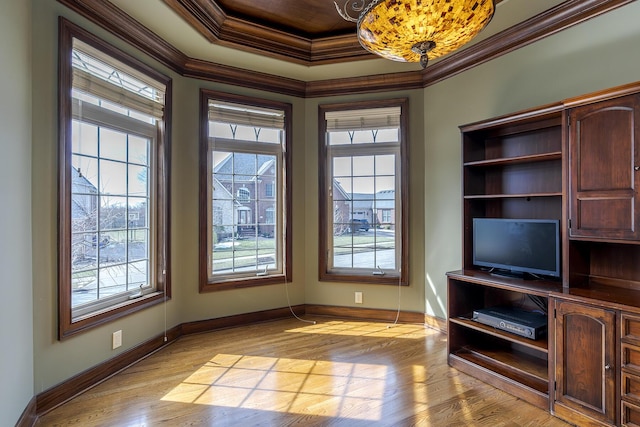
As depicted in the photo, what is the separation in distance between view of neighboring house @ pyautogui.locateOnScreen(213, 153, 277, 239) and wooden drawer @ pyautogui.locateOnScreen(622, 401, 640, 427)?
3.16 m

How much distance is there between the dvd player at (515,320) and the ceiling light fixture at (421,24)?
6.08 feet

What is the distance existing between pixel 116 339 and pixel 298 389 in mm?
1462

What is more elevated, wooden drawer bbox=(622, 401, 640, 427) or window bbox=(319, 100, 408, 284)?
window bbox=(319, 100, 408, 284)

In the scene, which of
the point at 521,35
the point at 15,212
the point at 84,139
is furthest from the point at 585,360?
the point at 84,139

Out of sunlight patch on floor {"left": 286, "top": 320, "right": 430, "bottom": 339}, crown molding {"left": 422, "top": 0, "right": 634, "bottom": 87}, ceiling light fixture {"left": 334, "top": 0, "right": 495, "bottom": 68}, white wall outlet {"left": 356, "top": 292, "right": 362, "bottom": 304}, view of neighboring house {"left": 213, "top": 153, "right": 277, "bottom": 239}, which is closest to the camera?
ceiling light fixture {"left": 334, "top": 0, "right": 495, "bottom": 68}

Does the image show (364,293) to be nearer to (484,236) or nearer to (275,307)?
(275,307)

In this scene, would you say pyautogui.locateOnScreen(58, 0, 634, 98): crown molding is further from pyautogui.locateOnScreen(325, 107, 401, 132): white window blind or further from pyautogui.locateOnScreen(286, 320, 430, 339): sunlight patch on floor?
pyautogui.locateOnScreen(286, 320, 430, 339): sunlight patch on floor

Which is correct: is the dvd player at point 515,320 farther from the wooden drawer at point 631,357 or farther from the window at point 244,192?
the window at point 244,192

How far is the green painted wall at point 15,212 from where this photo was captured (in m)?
1.75

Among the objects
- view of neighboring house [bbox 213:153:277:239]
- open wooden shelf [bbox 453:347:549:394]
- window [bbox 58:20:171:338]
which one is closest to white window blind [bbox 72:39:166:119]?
window [bbox 58:20:171:338]

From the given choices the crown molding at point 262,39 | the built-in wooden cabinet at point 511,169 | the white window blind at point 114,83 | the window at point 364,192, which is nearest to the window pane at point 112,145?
the white window blind at point 114,83

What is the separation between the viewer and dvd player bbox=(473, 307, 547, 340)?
237cm

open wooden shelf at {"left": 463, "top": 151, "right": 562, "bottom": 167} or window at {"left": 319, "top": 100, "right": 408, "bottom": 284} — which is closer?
open wooden shelf at {"left": 463, "top": 151, "right": 562, "bottom": 167}

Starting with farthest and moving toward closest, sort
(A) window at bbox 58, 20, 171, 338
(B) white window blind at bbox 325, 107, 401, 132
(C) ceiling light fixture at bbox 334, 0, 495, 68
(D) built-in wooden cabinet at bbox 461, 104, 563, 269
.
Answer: (B) white window blind at bbox 325, 107, 401, 132, (D) built-in wooden cabinet at bbox 461, 104, 563, 269, (A) window at bbox 58, 20, 171, 338, (C) ceiling light fixture at bbox 334, 0, 495, 68
